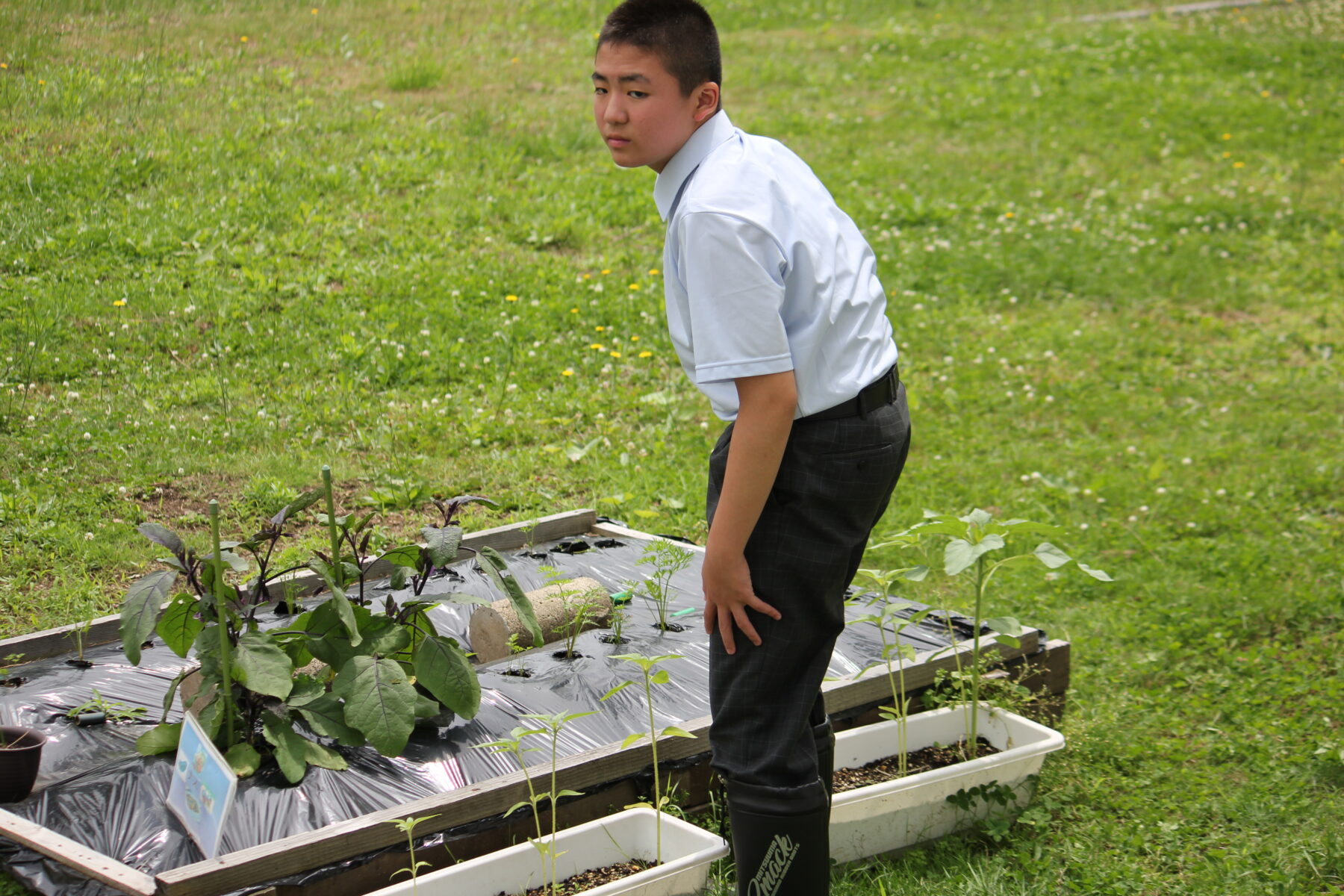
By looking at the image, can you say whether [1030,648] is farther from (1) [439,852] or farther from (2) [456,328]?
(2) [456,328]

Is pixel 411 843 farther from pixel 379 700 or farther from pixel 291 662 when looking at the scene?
pixel 291 662

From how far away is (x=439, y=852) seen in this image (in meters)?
2.53

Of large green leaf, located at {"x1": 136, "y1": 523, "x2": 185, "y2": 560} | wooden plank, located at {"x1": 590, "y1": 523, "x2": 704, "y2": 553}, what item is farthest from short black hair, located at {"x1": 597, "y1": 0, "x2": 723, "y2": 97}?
wooden plank, located at {"x1": 590, "y1": 523, "x2": 704, "y2": 553}

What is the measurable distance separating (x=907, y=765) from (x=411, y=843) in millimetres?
1300

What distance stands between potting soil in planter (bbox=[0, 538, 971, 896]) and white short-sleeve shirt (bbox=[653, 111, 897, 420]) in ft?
3.58

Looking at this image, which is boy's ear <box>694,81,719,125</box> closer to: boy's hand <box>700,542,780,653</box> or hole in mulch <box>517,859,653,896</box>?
boy's hand <box>700,542,780,653</box>

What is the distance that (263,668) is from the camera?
260 centimetres

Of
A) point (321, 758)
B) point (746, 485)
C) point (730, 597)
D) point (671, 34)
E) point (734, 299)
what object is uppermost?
point (671, 34)

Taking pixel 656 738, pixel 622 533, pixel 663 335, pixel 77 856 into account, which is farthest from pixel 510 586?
pixel 663 335

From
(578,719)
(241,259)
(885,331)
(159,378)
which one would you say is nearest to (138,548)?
(159,378)

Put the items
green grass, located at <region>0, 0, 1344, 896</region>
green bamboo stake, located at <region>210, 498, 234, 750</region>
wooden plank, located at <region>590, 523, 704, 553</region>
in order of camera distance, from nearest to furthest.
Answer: green bamboo stake, located at <region>210, 498, 234, 750</region> < green grass, located at <region>0, 0, 1344, 896</region> < wooden plank, located at <region>590, 523, 704, 553</region>

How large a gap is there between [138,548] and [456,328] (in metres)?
2.44

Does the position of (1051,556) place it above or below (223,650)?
below

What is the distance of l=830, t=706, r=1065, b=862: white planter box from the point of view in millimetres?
2814
